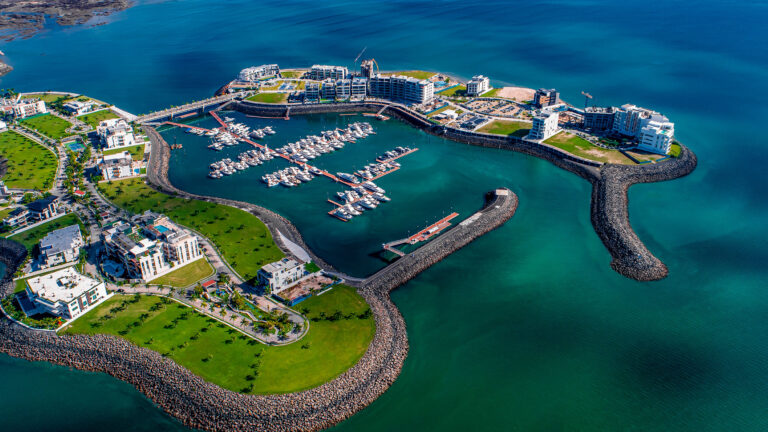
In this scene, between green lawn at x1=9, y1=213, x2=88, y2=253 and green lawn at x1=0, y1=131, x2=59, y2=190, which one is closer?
green lawn at x1=9, y1=213, x2=88, y2=253

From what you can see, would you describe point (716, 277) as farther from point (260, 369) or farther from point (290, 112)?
point (290, 112)

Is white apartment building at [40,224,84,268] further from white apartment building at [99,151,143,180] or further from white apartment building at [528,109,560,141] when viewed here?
white apartment building at [528,109,560,141]

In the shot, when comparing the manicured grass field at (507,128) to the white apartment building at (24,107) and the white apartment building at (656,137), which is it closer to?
the white apartment building at (656,137)

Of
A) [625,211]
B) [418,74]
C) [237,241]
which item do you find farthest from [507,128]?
[237,241]

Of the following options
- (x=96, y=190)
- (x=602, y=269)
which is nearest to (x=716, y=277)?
(x=602, y=269)

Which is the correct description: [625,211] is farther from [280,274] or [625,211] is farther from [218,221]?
[218,221]

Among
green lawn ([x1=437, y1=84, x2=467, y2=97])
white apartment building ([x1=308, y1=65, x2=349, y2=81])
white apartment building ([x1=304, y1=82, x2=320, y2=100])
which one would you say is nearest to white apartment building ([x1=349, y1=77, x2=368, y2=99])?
white apartment building ([x1=304, y1=82, x2=320, y2=100])
